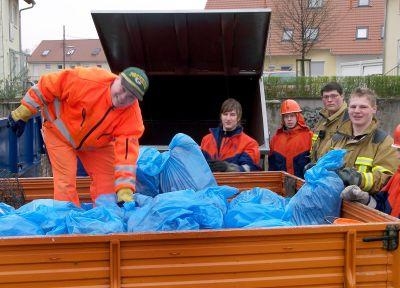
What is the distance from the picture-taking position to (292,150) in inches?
188

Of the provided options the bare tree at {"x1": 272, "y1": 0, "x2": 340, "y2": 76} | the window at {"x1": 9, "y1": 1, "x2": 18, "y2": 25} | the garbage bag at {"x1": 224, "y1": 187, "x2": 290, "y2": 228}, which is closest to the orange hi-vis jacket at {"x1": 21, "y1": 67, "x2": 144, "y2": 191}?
the garbage bag at {"x1": 224, "y1": 187, "x2": 290, "y2": 228}

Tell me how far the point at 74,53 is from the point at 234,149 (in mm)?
61733

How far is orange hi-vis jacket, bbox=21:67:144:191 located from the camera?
3080 mm

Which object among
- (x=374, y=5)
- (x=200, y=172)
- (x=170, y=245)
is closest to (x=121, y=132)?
(x=200, y=172)

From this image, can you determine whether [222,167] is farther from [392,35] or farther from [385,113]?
[392,35]

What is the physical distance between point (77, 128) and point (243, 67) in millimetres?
3193

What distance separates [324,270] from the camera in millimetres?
2125

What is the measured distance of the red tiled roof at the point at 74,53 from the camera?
203ft

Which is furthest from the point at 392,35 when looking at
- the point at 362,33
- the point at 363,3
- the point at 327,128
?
the point at 327,128

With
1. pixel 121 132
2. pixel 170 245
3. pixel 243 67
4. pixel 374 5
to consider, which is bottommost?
pixel 170 245

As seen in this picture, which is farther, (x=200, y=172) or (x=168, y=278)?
(x=200, y=172)

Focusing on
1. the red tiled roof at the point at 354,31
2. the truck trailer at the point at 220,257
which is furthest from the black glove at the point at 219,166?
the red tiled roof at the point at 354,31

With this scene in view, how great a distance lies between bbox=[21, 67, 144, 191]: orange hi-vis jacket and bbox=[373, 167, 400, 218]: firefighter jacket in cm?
137

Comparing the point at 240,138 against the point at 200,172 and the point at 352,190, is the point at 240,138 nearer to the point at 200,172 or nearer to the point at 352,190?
the point at 200,172
